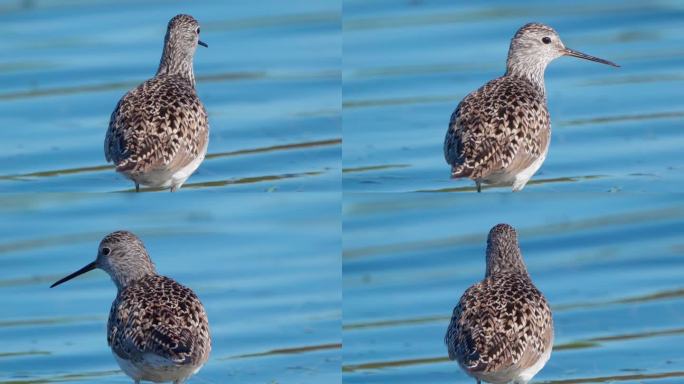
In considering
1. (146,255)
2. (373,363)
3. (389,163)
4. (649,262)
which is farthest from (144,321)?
(649,262)

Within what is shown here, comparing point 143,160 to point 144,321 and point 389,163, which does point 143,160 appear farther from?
point 389,163

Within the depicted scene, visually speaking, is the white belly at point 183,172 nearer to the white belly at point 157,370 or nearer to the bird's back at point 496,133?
the white belly at point 157,370

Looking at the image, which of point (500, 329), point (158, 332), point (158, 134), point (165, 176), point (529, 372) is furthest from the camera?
point (165, 176)

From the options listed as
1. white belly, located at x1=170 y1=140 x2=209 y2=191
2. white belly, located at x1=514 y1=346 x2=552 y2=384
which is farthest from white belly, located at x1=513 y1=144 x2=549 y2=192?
white belly, located at x1=170 y1=140 x2=209 y2=191

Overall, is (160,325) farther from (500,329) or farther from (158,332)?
(500,329)

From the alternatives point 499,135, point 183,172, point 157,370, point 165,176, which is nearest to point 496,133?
point 499,135

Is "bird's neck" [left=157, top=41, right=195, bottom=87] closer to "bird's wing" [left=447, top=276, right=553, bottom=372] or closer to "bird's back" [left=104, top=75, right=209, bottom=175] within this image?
"bird's back" [left=104, top=75, right=209, bottom=175]
